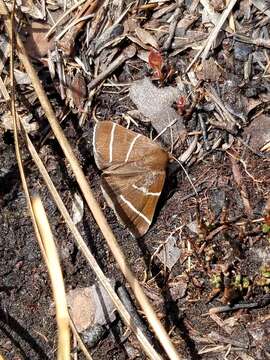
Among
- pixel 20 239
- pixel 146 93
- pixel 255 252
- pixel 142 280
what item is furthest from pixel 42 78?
pixel 255 252

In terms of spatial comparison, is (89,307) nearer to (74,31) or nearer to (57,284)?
(57,284)

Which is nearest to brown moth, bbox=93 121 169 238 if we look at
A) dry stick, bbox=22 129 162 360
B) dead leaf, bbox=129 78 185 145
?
dead leaf, bbox=129 78 185 145

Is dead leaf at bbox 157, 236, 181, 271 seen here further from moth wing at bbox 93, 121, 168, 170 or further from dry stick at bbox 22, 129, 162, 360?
dry stick at bbox 22, 129, 162, 360

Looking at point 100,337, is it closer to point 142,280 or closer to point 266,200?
point 142,280

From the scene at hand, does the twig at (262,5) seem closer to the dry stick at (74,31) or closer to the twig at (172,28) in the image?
the twig at (172,28)

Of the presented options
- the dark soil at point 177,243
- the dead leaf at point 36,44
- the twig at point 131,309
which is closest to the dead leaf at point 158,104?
the dark soil at point 177,243

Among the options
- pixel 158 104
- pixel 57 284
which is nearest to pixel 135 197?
pixel 158 104

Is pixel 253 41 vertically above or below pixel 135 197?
above
